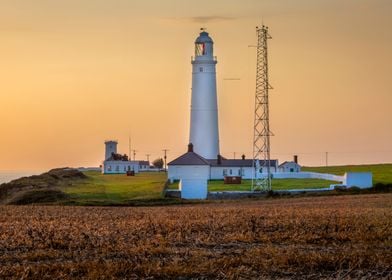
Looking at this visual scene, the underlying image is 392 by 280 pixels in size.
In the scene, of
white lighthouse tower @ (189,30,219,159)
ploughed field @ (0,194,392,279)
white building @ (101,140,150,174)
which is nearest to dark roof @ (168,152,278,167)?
white lighthouse tower @ (189,30,219,159)

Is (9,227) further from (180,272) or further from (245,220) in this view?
(180,272)

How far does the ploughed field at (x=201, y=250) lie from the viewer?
1115cm

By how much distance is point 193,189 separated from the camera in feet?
181

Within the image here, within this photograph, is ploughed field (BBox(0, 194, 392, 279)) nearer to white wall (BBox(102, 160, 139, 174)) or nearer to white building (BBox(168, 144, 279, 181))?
white building (BBox(168, 144, 279, 181))

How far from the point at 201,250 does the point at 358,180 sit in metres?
47.7

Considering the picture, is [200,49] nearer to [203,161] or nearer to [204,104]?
[204,104]

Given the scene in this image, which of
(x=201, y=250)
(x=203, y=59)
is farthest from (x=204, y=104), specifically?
(x=201, y=250)

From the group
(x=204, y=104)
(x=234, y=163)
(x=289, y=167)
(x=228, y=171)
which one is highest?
(x=204, y=104)

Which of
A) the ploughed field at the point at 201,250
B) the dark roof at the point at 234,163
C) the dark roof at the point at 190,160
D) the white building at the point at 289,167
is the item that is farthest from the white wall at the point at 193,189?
the ploughed field at the point at 201,250

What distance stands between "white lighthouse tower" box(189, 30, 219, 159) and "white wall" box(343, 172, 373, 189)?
1847 cm

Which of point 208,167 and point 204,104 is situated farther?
point 204,104

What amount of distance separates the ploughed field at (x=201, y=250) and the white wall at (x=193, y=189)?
113 ft

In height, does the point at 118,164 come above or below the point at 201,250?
above

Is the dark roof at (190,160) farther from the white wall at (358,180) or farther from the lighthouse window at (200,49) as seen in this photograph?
the white wall at (358,180)
